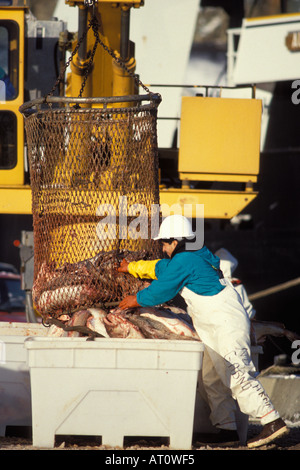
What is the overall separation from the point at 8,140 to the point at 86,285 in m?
3.18

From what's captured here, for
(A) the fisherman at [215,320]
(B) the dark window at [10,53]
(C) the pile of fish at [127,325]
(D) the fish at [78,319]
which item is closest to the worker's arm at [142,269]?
(A) the fisherman at [215,320]

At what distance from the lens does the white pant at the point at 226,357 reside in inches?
197

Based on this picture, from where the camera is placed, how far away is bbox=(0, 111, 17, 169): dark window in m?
8.13

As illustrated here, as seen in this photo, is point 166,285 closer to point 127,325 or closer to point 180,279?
point 180,279

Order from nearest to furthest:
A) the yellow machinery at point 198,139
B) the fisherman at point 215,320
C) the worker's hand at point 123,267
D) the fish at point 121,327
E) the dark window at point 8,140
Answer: the fisherman at point 215,320
the fish at point 121,327
the worker's hand at point 123,267
the yellow machinery at point 198,139
the dark window at point 8,140

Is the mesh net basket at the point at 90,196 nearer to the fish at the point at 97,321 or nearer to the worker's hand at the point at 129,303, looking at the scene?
the fish at the point at 97,321

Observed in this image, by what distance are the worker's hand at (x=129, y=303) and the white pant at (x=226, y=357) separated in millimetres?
353

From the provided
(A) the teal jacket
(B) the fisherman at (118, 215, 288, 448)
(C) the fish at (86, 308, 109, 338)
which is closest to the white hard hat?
(B) the fisherman at (118, 215, 288, 448)

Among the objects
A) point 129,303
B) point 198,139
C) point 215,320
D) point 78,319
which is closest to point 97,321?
point 78,319

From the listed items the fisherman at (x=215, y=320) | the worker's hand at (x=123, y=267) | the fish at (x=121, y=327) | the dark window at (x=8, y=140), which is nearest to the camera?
the fisherman at (x=215, y=320)

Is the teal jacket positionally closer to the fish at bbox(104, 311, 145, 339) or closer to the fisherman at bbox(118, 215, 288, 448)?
the fisherman at bbox(118, 215, 288, 448)

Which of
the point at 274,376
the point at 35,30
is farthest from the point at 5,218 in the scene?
the point at 274,376

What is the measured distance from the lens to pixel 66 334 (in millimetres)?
5137
